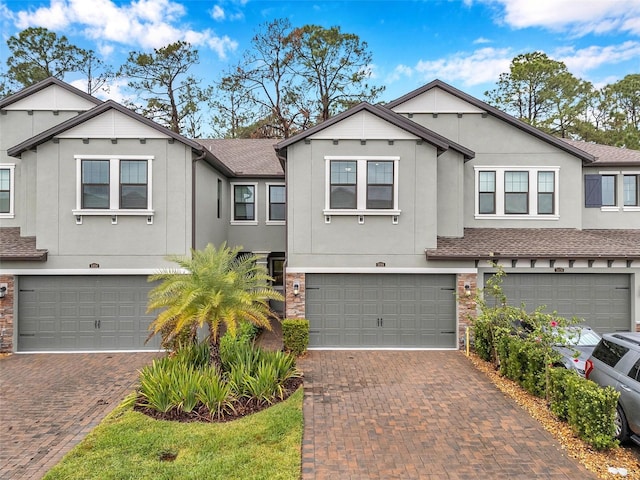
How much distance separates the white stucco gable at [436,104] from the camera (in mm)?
14367

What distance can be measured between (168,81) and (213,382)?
91.2 ft

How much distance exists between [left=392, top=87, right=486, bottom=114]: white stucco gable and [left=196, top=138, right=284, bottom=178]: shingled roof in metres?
5.63

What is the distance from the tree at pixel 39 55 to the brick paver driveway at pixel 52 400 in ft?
78.0

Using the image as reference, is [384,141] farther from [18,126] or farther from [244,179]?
[18,126]

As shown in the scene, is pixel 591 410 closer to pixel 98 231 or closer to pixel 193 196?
pixel 193 196

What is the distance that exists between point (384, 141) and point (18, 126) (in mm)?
12642

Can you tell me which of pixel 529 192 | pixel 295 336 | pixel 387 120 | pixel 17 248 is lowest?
pixel 295 336

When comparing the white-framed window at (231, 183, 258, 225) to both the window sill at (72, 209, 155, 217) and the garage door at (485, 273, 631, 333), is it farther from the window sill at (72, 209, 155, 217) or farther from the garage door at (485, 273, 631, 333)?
the garage door at (485, 273, 631, 333)

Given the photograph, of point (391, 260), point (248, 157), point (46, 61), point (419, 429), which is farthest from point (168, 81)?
point (419, 429)

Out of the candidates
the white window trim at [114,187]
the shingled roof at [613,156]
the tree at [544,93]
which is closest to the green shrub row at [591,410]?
the white window trim at [114,187]

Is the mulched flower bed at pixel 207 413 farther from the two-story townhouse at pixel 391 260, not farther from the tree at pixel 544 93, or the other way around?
the tree at pixel 544 93

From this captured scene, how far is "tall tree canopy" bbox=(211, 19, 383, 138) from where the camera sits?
29.3 meters

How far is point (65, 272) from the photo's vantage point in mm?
11953

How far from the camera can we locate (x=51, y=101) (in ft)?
44.9
